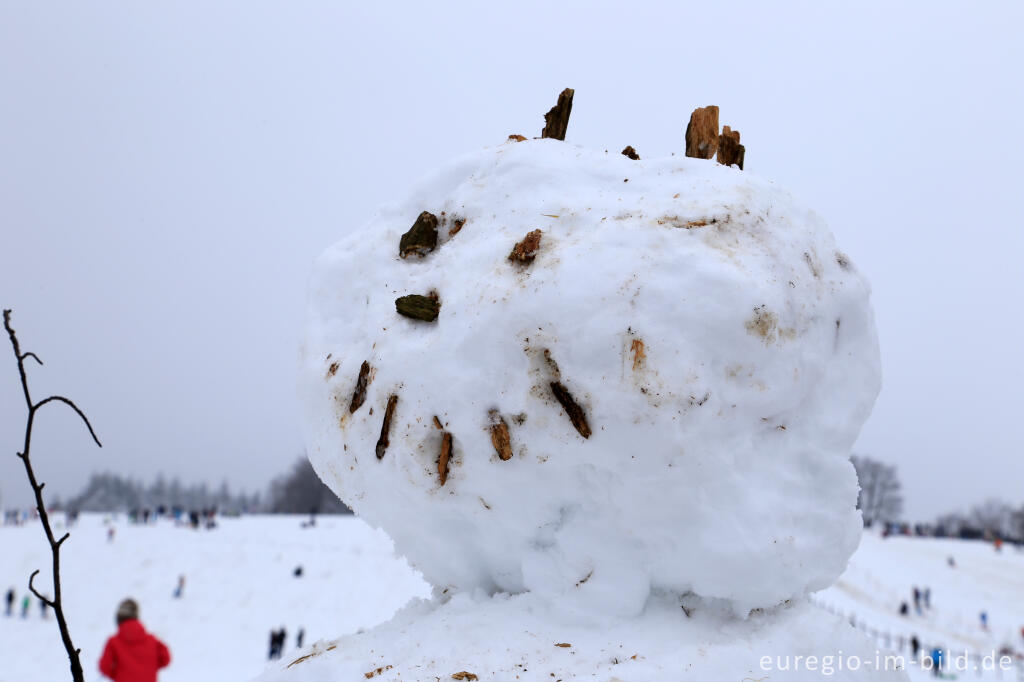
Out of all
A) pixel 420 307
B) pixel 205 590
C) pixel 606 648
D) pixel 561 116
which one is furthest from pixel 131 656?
pixel 205 590

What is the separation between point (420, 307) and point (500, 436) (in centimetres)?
71

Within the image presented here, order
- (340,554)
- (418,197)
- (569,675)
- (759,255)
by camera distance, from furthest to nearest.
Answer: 1. (340,554)
2. (418,197)
3. (759,255)
4. (569,675)

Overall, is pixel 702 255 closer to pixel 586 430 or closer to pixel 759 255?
pixel 759 255

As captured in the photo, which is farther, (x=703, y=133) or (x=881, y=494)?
(x=881, y=494)

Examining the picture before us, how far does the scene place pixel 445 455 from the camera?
3.13m

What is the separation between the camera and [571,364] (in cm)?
292

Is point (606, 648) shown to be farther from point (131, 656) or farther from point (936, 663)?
point (936, 663)

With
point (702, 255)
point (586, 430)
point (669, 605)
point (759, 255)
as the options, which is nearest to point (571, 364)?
point (586, 430)

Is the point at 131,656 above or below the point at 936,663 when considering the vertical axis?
above

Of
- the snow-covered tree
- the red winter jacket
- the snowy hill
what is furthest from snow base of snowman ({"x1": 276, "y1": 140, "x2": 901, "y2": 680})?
the snow-covered tree

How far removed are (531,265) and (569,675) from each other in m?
1.64

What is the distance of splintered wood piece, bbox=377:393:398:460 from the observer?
325cm

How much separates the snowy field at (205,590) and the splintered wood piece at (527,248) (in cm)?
1434

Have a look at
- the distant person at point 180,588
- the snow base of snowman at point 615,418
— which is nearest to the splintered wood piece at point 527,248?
the snow base of snowman at point 615,418
